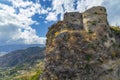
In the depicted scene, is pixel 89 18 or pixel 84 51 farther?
pixel 89 18

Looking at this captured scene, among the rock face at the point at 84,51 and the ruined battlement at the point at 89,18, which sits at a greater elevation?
the ruined battlement at the point at 89,18

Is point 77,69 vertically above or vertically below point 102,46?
below

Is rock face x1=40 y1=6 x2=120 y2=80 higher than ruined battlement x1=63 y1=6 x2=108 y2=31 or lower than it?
lower

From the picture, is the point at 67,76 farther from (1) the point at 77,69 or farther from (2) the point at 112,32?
(2) the point at 112,32

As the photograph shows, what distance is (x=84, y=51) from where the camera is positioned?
221 ft

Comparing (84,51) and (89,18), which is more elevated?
(89,18)

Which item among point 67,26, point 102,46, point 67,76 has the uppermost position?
point 67,26

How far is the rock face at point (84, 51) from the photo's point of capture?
65.1 m

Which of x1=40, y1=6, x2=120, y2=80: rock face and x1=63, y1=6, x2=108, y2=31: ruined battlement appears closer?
x1=40, y1=6, x2=120, y2=80: rock face

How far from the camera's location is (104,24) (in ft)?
243

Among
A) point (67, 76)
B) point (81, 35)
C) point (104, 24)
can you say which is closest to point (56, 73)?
point (67, 76)

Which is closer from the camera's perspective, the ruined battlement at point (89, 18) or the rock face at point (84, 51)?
the rock face at point (84, 51)

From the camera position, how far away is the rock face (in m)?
65.1

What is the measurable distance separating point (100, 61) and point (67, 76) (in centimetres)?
1030
